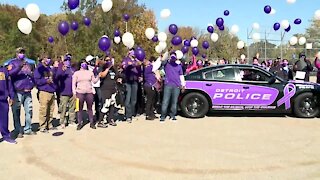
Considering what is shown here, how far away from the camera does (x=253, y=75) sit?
1046cm

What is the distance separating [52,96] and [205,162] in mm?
4031

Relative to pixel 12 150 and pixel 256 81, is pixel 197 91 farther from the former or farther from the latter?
A: pixel 12 150

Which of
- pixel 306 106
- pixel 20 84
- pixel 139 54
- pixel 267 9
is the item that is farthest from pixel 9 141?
pixel 267 9

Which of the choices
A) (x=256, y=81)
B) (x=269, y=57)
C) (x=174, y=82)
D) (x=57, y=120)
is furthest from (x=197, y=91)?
(x=269, y=57)

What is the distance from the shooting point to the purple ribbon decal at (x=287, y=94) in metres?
10.3

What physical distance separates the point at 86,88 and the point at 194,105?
3077 mm

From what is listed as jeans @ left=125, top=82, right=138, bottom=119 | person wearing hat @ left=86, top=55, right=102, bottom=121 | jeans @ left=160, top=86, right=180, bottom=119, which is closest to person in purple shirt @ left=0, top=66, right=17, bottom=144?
person wearing hat @ left=86, top=55, right=102, bottom=121

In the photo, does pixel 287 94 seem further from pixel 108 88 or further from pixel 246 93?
pixel 108 88

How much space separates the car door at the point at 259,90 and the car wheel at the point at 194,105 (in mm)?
981

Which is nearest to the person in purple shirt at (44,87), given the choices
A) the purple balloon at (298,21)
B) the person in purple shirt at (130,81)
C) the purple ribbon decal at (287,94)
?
the person in purple shirt at (130,81)

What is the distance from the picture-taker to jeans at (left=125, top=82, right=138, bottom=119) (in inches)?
392

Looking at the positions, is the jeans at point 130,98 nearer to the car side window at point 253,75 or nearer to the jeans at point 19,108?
the jeans at point 19,108

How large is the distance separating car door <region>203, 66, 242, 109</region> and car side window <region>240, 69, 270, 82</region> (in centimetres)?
25

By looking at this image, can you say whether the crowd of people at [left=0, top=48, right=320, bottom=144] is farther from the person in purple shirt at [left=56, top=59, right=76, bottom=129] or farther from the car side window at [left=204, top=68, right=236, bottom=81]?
the car side window at [left=204, top=68, right=236, bottom=81]
